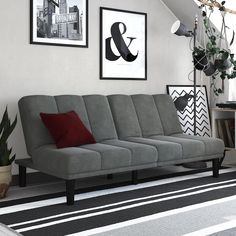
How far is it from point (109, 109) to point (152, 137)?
540 mm

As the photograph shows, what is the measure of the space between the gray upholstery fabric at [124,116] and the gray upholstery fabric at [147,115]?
0.07 m

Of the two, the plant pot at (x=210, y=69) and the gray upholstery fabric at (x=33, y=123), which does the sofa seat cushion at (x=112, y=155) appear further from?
the plant pot at (x=210, y=69)

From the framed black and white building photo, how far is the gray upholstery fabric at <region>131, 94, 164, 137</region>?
0.83m

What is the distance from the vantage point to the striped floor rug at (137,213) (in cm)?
268

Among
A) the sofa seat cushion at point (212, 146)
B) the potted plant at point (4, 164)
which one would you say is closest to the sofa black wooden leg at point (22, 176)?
the potted plant at point (4, 164)

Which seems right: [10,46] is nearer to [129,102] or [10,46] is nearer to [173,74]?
[129,102]

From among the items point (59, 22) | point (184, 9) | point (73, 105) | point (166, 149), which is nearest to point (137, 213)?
point (166, 149)

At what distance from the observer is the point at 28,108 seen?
3.72 meters

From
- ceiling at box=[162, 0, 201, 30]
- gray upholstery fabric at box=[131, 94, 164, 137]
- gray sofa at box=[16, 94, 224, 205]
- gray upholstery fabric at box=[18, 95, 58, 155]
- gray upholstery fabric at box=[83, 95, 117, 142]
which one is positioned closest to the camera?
gray sofa at box=[16, 94, 224, 205]

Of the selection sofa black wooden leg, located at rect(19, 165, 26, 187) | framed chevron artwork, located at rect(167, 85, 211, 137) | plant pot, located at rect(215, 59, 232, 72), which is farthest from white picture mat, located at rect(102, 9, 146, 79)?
sofa black wooden leg, located at rect(19, 165, 26, 187)

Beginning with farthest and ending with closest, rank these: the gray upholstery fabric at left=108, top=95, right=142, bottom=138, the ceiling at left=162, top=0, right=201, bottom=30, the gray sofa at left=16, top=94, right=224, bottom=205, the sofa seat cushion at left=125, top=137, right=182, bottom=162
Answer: the ceiling at left=162, top=0, right=201, bottom=30 < the gray upholstery fabric at left=108, top=95, right=142, bottom=138 < the sofa seat cushion at left=125, top=137, right=182, bottom=162 < the gray sofa at left=16, top=94, right=224, bottom=205

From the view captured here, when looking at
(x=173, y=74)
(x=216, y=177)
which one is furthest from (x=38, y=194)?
(x=173, y=74)

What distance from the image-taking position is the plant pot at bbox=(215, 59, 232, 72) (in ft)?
15.5

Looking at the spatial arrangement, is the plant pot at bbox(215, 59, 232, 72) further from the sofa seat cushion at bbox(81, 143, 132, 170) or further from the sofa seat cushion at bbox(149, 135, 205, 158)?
the sofa seat cushion at bbox(81, 143, 132, 170)
